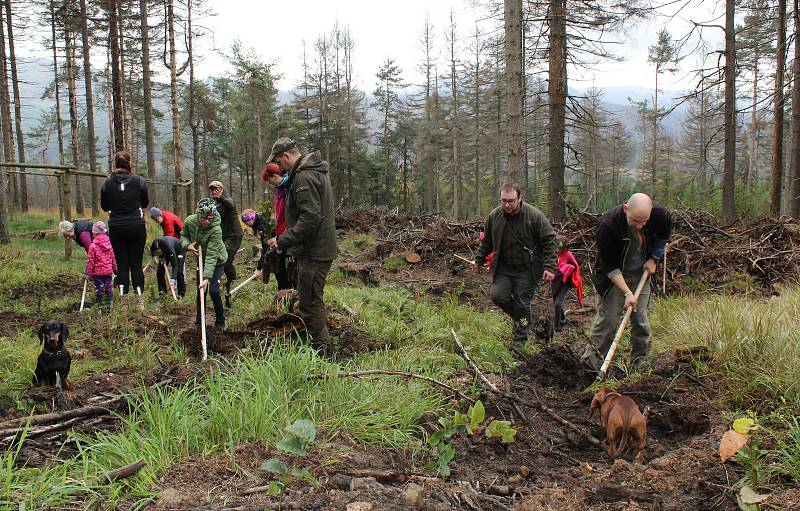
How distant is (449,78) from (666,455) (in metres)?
40.5

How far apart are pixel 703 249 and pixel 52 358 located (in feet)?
32.4

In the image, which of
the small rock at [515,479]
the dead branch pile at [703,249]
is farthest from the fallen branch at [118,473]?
the dead branch pile at [703,249]

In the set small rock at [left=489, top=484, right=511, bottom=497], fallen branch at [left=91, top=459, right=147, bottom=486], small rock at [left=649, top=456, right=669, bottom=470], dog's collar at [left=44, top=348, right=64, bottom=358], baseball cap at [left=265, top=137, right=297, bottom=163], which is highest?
baseball cap at [left=265, top=137, right=297, bottom=163]

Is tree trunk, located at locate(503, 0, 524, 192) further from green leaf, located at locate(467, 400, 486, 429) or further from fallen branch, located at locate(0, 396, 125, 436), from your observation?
fallen branch, located at locate(0, 396, 125, 436)

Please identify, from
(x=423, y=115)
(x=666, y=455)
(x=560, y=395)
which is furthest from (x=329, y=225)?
(x=423, y=115)

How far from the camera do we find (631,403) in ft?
10.4

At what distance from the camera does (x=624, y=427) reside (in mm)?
3131

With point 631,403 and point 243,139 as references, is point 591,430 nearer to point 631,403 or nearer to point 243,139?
point 631,403

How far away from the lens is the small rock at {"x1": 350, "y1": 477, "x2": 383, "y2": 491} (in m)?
2.39

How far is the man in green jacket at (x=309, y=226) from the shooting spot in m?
4.79

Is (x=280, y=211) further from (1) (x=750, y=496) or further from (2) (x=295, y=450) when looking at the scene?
(1) (x=750, y=496)

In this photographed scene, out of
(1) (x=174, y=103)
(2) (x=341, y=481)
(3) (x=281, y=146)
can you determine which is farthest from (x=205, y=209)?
(1) (x=174, y=103)

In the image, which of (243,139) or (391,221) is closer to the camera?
(391,221)

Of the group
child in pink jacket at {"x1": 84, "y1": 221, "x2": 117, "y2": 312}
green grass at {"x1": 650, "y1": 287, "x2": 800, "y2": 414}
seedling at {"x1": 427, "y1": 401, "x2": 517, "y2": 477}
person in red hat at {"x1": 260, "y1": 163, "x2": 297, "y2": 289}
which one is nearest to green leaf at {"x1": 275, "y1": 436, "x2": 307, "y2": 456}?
seedling at {"x1": 427, "y1": 401, "x2": 517, "y2": 477}
